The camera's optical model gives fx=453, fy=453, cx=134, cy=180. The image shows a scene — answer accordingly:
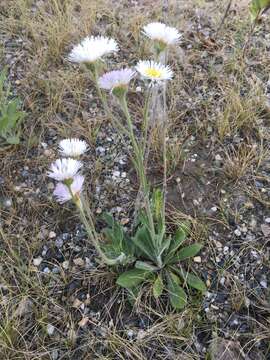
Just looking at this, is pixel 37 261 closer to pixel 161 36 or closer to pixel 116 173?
pixel 116 173

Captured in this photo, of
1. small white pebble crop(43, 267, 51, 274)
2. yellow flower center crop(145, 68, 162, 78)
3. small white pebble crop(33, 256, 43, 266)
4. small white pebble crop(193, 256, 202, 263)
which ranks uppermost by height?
yellow flower center crop(145, 68, 162, 78)

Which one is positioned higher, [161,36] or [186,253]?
[161,36]

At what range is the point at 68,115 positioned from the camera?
1.83m

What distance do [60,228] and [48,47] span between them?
2.99ft

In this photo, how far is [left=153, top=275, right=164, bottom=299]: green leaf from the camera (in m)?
1.31

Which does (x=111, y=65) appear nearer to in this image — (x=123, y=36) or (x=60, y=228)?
(x=123, y=36)

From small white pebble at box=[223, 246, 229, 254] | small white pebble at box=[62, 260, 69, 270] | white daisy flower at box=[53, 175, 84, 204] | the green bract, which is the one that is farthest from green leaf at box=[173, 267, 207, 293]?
white daisy flower at box=[53, 175, 84, 204]

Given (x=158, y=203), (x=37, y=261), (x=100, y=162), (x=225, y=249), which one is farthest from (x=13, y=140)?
Answer: (x=225, y=249)

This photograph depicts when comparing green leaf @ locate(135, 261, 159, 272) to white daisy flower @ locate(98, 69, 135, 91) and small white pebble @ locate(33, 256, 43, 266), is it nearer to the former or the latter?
small white pebble @ locate(33, 256, 43, 266)

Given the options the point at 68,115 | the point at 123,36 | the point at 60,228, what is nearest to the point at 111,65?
the point at 123,36

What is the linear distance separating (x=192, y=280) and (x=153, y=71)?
25.1 inches

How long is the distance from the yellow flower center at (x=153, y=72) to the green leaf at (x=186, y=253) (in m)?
0.56

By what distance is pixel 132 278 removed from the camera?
1342 millimetres

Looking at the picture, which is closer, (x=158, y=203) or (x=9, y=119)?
(x=158, y=203)
